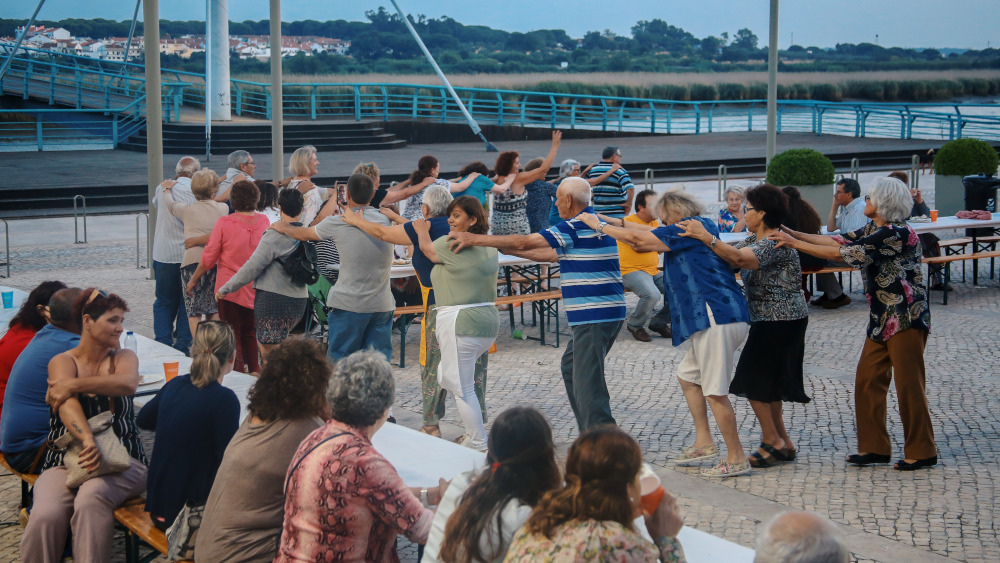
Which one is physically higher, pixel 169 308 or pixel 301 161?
pixel 301 161

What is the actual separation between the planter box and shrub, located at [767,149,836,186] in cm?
242

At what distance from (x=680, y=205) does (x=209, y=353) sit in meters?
2.74

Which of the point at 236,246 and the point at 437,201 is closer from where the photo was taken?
the point at 437,201

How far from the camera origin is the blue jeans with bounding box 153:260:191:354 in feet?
27.0

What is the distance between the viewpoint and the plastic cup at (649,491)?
2.89 m

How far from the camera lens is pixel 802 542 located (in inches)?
95.7

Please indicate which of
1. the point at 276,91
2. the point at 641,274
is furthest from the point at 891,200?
the point at 276,91

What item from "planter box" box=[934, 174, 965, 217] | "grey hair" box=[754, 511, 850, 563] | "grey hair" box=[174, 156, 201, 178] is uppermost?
"grey hair" box=[174, 156, 201, 178]

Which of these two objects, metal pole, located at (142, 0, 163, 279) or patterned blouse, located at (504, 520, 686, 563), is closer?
patterned blouse, located at (504, 520, 686, 563)

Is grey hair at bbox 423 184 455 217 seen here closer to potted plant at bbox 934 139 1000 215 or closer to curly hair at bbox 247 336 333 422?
curly hair at bbox 247 336 333 422

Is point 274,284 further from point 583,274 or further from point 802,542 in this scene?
point 802,542

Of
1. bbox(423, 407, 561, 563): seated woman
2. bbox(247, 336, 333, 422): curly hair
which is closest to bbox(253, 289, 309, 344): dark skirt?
bbox(247, 336, 333, 422): curly hair

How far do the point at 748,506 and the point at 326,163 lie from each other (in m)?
18.8

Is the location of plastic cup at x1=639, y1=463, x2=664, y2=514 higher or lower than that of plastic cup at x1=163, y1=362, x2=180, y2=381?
higher
